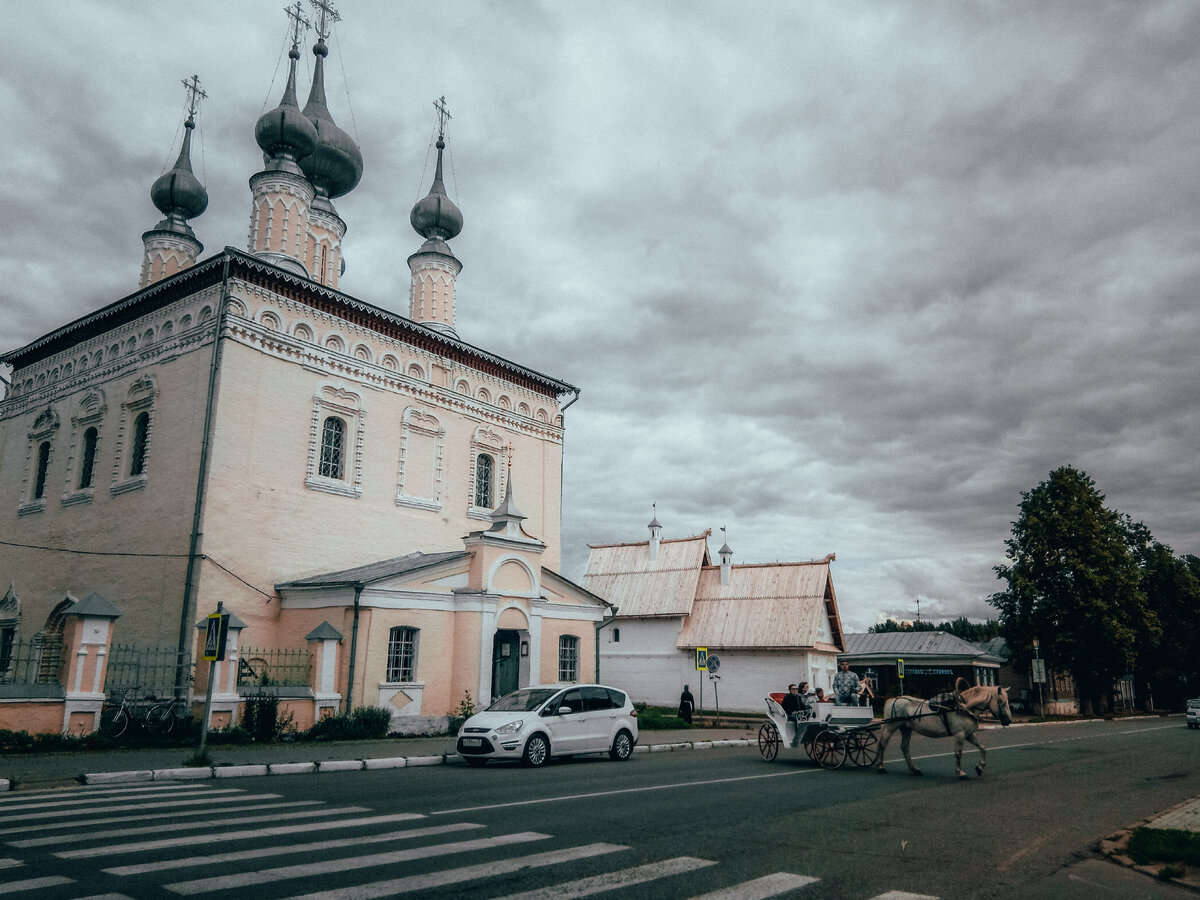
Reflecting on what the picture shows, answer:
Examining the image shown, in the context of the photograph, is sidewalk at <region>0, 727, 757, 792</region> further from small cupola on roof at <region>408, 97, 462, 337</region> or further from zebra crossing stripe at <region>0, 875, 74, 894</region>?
small cupola on roof at <region>408, 97, 462, 337</region>

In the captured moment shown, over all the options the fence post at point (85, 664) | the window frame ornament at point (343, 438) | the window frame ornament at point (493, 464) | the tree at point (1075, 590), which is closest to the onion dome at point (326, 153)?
the window frame ornament at point (343, 438)

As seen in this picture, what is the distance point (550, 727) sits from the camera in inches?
615

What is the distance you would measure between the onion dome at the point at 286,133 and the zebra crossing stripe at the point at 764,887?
28268 millimetres

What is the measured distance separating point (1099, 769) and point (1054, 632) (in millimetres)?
31570

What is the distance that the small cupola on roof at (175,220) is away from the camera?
31.9m

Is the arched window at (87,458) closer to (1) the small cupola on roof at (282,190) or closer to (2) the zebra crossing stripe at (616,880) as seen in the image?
(1) the small cupola on roof at (282,190)

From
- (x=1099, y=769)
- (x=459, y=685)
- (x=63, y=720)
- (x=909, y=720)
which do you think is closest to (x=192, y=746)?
(x=63, y=720)

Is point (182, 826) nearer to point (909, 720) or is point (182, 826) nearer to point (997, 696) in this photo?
point (909, 720)

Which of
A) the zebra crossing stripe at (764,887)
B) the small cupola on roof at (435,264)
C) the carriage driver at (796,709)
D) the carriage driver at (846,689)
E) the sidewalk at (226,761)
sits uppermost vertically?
the small cupola on roof at (435,264)

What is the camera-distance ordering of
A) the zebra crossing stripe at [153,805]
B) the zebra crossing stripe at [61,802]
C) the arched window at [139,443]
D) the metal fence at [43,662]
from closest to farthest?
the zebra crossing stripe at [153,805], the zebra crossing stripe at [61,802], the metal fence at [43,662], the arched window at [139,443]

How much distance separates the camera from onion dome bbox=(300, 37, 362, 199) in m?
30.2

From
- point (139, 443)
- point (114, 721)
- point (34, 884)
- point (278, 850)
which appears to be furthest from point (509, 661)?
point (34, 884)

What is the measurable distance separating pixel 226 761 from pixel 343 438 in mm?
12884

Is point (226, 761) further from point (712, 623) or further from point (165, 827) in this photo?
point (712, 623)
